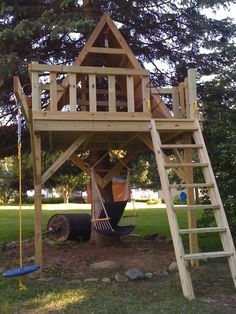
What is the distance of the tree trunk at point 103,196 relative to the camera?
11406 millimetres

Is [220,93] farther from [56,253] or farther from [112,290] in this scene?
[112,290]

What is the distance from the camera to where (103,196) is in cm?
1168

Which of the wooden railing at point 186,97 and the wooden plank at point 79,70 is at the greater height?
the wooden plank at point 79,70

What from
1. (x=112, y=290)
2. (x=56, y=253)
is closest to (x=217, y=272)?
(x=112, y=290)

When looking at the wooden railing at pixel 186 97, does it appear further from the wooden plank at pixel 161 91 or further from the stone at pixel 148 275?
the stone at pixel 148 275

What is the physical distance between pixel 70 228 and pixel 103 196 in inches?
46.6

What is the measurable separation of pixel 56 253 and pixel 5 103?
387 centimetres

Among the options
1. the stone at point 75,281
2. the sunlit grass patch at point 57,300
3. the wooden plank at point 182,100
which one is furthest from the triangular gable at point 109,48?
the sunlit grass patch at point 57,300

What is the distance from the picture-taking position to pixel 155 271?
842 centimetres

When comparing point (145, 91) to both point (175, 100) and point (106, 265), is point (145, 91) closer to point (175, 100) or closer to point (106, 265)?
point (175, 100)

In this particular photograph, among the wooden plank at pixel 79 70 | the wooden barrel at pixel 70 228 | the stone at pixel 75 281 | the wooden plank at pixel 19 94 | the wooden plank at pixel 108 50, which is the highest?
the wooden plank at pixel 108 50

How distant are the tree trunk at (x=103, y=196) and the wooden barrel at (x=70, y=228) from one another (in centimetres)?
46

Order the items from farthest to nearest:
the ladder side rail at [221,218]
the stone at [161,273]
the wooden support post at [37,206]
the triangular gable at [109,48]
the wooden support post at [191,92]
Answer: the triangular gable at [109,48] → the wooden support post at [191,92] → the wooden support post at [37,206] → the stone at [161,273] → the ladder side rail at [221,218]

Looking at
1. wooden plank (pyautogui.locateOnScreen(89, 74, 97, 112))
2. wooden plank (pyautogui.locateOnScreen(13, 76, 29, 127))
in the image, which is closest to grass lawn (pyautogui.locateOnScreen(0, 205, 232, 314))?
wooden plank (pyautogui.locateOnScreen(13, 76, 29, 127))
